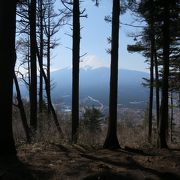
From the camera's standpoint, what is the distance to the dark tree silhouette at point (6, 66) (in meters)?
10.2

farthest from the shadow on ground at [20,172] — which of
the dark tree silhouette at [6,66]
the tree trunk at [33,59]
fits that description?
the tree trunk at [33,59]

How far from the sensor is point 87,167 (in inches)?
366

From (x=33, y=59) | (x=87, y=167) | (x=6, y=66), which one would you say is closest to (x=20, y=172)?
(x=87, y=167)

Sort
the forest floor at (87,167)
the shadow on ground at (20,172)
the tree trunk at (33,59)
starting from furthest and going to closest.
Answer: the tree trunk at (33,59), the forest floor at (87,167), the shadow on ground at (20,172)

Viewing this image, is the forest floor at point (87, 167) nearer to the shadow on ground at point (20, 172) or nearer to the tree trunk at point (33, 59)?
the shadow on ground at point (20, 172)

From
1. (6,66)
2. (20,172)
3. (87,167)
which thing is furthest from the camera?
(6,66)

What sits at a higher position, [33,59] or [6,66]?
[33,59]

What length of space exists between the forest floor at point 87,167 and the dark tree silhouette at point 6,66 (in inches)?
30.2

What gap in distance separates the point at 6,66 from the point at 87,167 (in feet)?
10.7

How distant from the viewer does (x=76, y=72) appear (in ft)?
62.1

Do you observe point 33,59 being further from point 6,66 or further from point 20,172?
point 20,172

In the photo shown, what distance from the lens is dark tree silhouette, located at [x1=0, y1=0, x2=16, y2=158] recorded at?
10188 mm

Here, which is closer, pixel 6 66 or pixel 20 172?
pixel 20 172

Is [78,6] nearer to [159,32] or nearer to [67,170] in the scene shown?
[159,32]
